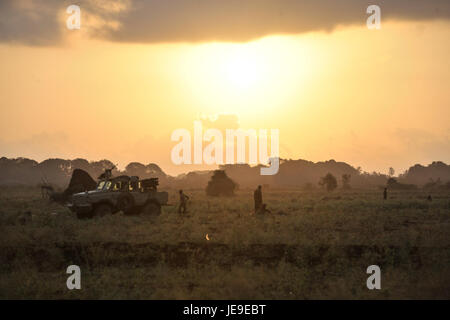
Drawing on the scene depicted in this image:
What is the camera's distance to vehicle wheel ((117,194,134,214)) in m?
29.0

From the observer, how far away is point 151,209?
30.1 m

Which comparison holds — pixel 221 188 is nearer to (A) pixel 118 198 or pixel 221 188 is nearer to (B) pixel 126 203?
(B) pixel 126 203

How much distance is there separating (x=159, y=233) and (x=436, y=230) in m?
11.3

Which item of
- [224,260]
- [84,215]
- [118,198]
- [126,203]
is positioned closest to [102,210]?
[84,215]

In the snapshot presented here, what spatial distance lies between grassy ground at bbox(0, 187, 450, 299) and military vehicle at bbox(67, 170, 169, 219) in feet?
7.24

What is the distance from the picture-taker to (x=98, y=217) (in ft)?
91.6

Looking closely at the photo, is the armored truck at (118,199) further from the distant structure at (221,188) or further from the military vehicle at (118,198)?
the distant structure at (221,188)

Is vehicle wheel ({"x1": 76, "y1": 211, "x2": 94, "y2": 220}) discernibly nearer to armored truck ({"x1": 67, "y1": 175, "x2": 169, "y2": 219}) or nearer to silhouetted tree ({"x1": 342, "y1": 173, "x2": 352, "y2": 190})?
armored truck ({"x1": 67, "y1": 175, "x2": 169, "y2": 219})

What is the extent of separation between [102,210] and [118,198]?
1022mm
